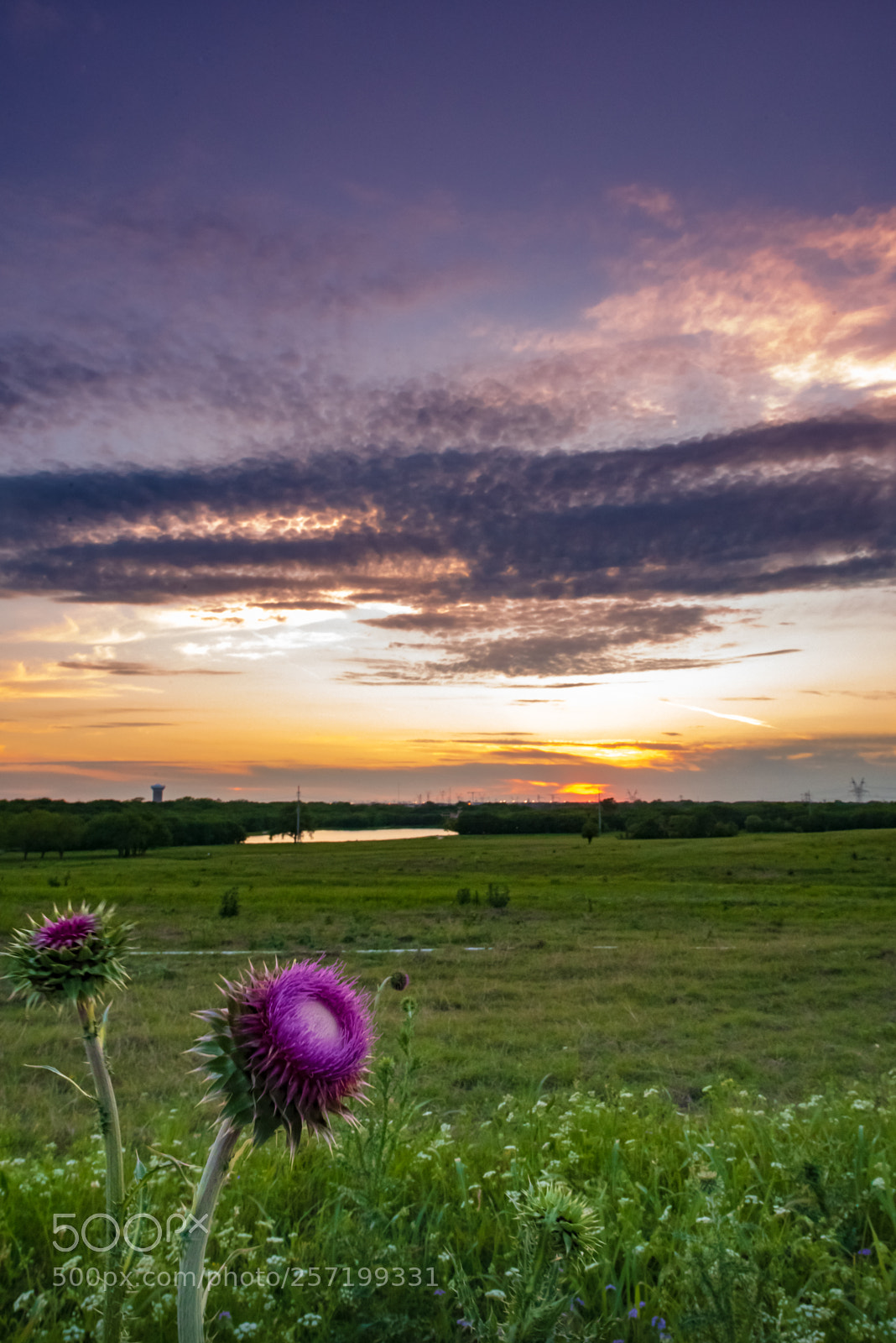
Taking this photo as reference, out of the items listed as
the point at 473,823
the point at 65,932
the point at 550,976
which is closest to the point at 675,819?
the point at 473,823

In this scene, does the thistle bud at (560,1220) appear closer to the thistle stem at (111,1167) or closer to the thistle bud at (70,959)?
the thistle stem at (111,1167)

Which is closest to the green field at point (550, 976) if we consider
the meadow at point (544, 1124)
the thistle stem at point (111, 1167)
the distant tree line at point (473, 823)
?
the meadow at point (544, 1124)

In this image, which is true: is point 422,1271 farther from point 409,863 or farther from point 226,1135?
point 409,863

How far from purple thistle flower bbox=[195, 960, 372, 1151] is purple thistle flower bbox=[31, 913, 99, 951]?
1.08 metres

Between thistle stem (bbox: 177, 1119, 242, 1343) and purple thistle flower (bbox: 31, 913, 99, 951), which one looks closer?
thistle stem (bbox: 177, 1119, 242, 1343)

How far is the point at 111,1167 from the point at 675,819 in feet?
475

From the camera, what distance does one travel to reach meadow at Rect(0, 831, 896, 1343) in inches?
133

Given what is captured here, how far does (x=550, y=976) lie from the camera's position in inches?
1041

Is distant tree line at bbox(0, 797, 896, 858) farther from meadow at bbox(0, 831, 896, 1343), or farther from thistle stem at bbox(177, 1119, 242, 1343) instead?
thistle stem at bbox(177, 1119, 242, 1343)

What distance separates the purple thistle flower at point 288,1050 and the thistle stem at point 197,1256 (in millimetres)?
332

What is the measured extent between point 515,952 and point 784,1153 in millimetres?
26823

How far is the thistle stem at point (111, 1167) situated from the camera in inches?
91.2

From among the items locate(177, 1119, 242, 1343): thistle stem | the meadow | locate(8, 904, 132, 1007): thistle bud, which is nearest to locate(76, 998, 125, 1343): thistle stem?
locate(177, 1119, 242, 1343): thistle stem

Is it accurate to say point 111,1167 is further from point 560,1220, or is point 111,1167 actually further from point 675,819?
point 675,819
